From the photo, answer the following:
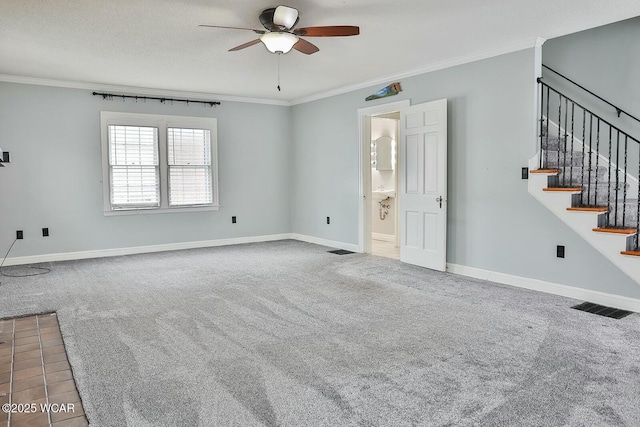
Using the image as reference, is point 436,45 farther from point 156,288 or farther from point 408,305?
point 156,288

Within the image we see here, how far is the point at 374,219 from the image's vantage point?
334 inches

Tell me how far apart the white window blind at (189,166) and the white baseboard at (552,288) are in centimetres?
427

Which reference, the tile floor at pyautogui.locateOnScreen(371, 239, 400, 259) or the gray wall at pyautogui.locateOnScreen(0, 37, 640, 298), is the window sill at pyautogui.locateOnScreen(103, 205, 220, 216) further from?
the tile floor at pyautogui.locateOnScreen(371, 239, 400, 259)

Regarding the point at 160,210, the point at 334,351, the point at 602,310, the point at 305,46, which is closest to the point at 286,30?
the point at 305,46

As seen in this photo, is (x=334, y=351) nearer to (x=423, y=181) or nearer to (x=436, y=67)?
(x=423, y=181)

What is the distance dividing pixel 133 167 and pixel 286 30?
162 inches

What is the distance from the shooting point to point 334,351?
3033 mm

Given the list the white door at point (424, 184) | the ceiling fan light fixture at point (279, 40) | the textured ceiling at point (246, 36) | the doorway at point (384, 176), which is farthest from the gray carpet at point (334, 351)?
the doorway at point (384, 176)

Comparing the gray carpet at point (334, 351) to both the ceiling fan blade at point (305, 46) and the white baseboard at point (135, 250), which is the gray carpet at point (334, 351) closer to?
the white baseboard at point (135, 250)

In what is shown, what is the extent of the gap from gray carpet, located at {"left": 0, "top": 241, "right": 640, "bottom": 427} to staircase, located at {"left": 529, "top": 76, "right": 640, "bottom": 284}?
0.68 m

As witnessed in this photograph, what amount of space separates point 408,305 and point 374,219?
445 cm

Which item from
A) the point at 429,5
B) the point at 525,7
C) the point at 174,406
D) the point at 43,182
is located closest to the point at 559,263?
the point at 525,7

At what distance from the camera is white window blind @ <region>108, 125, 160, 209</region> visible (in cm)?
662

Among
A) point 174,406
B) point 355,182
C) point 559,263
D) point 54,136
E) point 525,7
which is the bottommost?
point 174,406
